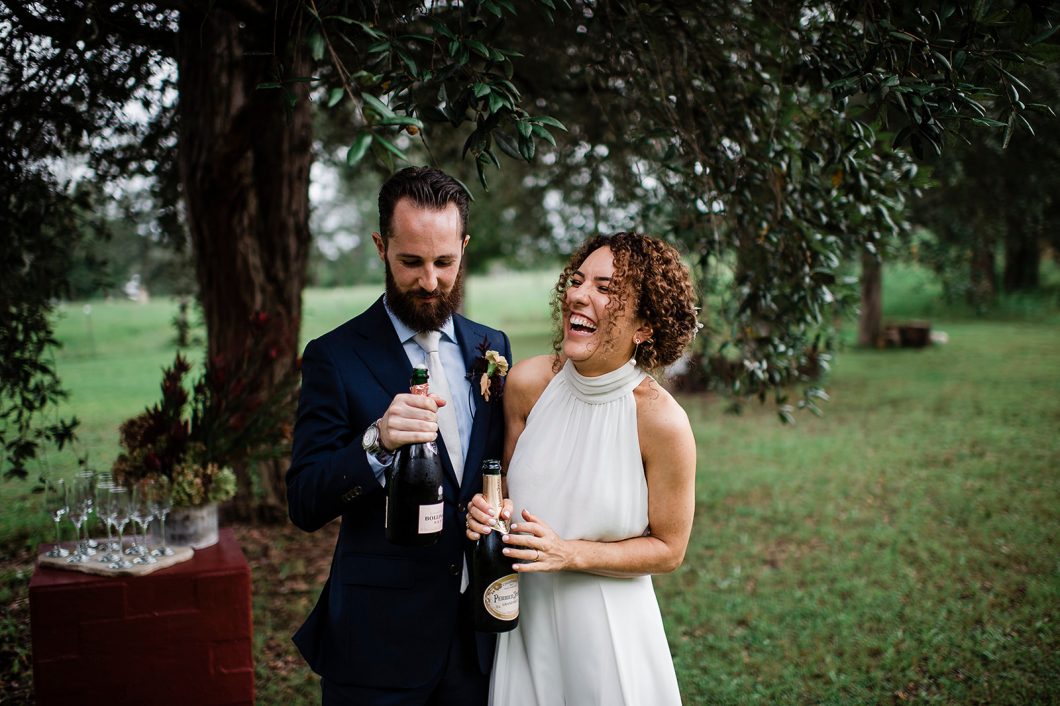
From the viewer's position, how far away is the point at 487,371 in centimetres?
266

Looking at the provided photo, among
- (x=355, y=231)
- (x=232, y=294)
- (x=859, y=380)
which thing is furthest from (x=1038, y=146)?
(x=355, y=231)

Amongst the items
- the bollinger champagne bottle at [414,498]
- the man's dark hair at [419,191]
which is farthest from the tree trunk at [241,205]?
the bollinger champagne bottle at [414,498]

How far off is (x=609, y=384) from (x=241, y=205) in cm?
466

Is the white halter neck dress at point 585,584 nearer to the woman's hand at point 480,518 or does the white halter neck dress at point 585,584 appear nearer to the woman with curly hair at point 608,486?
the woman with curly hair at point 608,486

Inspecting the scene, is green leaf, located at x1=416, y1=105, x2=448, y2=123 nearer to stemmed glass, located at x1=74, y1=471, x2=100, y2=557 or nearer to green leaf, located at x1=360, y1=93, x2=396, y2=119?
green leaf, located at x1=360, y1=93, x2=396, y2=119

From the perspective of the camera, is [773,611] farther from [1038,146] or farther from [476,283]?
[476,283]

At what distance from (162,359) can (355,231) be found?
2638 cm

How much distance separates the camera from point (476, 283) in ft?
132

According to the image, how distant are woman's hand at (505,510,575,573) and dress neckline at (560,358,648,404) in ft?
1.55

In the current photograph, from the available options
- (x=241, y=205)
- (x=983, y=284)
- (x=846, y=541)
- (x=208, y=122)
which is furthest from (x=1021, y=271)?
(x=208, y=122)

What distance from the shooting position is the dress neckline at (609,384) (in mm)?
2607

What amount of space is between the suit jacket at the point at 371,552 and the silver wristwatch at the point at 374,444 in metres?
0.17

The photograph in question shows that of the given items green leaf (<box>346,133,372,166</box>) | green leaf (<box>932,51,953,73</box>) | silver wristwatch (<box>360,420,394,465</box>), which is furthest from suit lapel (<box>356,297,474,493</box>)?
green leaf (<box>932,51,953,73</box>)

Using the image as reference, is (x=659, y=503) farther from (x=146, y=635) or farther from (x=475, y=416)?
(x=146, y=635)
